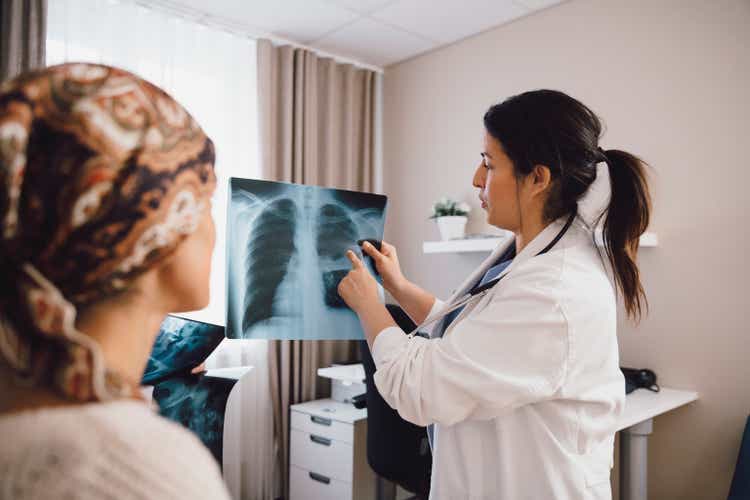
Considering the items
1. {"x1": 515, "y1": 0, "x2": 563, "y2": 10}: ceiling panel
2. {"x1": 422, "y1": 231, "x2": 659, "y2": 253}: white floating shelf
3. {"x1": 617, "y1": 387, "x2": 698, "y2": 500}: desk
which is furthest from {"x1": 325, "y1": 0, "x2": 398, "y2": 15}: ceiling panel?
{"x1": 617, "y1": 387, "x2": 698, "y2": 500}: desk

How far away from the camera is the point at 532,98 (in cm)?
108

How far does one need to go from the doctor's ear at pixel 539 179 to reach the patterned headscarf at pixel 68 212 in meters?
0.81

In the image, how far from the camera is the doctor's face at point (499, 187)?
1127mm

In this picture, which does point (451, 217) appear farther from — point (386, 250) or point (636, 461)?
point (386, 250)

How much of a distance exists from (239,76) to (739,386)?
248 cm

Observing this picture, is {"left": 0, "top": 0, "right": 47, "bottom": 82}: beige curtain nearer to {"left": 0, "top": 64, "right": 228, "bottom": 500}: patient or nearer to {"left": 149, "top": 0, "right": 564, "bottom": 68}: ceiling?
{"left": 149, "top": 0, "right": 564, "bottom": 68}: ceiling

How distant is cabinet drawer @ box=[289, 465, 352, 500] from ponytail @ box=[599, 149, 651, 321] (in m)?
1.68

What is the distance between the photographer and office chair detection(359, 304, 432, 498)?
1873mm

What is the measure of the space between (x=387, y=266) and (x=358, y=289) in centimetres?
17

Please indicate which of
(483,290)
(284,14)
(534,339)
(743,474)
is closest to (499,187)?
(483,290)

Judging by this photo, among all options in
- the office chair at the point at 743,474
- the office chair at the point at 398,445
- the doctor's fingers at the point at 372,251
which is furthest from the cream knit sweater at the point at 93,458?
the office chair at the point at 743,474

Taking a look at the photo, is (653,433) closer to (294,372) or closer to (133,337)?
(294,372)

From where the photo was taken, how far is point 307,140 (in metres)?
2.94

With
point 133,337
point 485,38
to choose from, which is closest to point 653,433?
point 485,38
